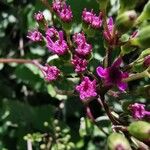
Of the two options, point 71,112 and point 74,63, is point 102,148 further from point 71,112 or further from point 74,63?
point 74,63

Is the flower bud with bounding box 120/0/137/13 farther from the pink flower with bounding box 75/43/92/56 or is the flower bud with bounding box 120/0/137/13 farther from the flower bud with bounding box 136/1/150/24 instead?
the pink flower with bounding box 75/43/92/56

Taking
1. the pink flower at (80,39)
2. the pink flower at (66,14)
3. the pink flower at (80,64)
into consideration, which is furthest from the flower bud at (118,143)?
the pink flower at (66,14)

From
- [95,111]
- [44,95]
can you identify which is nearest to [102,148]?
[95,111]

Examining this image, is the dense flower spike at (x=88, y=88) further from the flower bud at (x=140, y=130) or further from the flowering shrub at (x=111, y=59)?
the flower bud at (x=140, y=130)

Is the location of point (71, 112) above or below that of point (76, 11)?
below

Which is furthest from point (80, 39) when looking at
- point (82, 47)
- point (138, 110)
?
point (138, 110)

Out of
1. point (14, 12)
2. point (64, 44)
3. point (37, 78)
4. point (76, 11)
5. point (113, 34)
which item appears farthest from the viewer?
point (14, 12)
